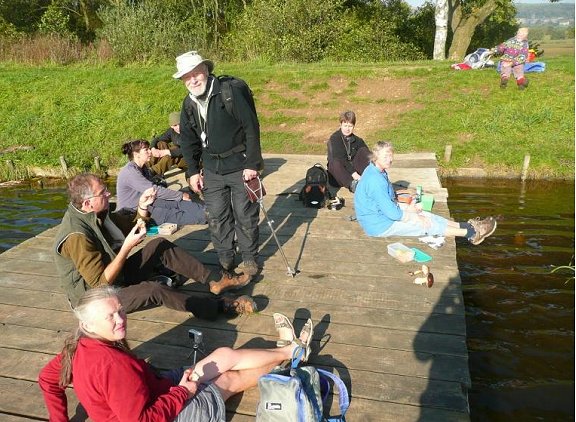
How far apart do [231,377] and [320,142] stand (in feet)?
37.5

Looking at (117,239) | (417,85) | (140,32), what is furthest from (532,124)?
(140,32)

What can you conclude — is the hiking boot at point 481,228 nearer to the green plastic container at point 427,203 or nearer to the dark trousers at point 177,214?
the green plastic container at point 427,203

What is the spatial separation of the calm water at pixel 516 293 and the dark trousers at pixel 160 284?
2.83 meters

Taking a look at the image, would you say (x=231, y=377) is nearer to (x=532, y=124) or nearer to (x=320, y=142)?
(x=320, y=142)

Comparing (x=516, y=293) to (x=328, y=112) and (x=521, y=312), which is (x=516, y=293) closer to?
(x=521, y=312)

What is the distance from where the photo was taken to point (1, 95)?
18391 mm

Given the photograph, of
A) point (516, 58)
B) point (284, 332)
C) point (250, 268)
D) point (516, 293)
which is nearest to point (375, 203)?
point (250, 268)

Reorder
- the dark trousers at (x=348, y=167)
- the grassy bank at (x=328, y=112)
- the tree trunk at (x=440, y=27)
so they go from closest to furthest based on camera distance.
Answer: the dark trousers at (x=348, y=167) < the grassy bank at (x=328, y=112) < the tree trunk at (x=440, y=27)

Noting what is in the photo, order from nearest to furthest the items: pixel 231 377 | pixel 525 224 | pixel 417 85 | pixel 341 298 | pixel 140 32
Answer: pixel 231 377 → pixel 341 298 → pixel 525 224 → pixel 417 85 → pixel 140 32

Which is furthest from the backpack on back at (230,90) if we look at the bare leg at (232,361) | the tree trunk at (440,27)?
the tree trunk at (440,27)

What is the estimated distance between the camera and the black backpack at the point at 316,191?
8.53 meters

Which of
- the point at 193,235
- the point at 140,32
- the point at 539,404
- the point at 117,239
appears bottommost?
the point at 539,404

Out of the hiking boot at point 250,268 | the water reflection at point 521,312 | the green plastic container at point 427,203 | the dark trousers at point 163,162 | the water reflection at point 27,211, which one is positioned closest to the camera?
the water reflection at point 521,312

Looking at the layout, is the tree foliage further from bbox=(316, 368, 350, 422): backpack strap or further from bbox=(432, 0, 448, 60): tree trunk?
bbox=(316, 368, 350, 422): backpack strap
